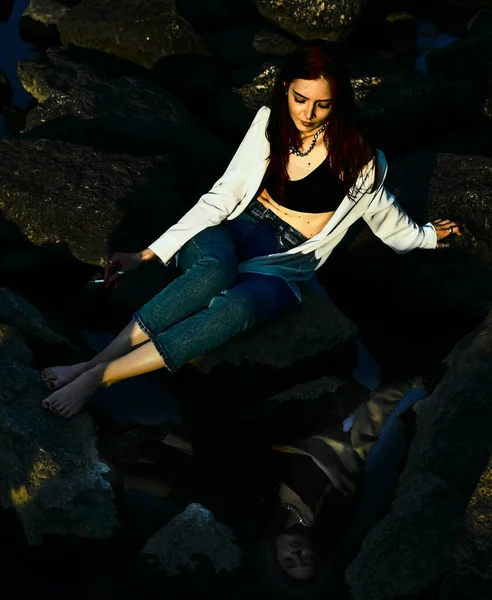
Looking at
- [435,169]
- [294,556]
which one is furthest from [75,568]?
[435,169]

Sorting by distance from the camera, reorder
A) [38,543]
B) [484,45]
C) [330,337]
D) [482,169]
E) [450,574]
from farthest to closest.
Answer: [484,45] < [482,169] < [330,337] < [38,543] < [450,574]

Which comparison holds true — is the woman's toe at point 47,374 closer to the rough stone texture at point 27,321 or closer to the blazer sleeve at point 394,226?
the rough stone texture at point 27,321

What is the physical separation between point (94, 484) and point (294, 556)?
810 mm

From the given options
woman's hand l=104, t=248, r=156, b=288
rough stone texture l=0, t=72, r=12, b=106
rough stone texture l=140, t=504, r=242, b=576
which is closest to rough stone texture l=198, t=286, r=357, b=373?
woman's hand l=104, t=248, r=156, b=288

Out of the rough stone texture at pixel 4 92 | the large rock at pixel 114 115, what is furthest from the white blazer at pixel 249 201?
the rough stone texture at pixel 4 92

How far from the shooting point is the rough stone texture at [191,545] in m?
3.20

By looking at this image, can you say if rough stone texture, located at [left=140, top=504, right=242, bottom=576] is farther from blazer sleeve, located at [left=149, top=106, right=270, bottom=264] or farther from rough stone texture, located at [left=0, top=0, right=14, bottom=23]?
rough stone texture, located at [left=0, top=0, right=14, bottom=23]

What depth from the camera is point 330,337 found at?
4.11 meters

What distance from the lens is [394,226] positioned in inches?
163

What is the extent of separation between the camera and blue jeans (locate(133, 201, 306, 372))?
3.71 m

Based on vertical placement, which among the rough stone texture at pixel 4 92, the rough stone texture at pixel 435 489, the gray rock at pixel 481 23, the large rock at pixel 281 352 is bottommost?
the rough stone texture at pixel 435 489

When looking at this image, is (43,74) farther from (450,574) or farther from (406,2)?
(450,574)

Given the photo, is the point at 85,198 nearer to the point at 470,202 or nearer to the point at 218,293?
the point at 218,293

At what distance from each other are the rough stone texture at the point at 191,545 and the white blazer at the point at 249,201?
1.16 metres
